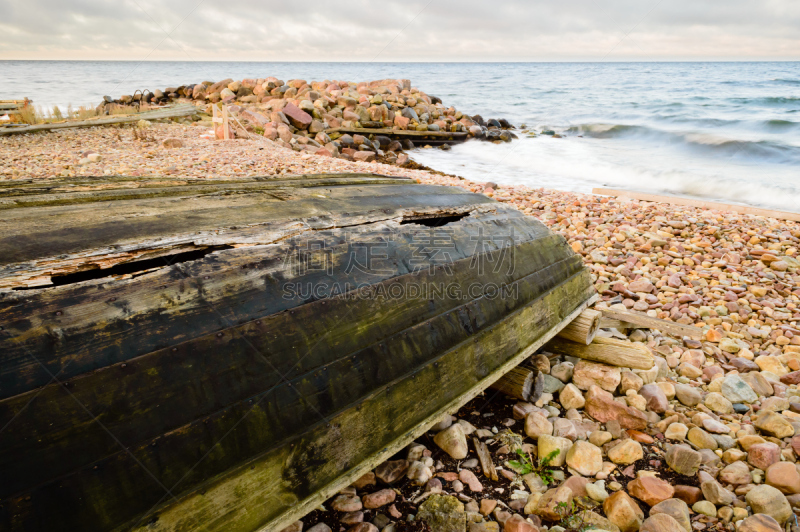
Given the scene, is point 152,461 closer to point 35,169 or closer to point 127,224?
point 127,224

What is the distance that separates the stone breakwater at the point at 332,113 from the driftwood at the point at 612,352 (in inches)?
397

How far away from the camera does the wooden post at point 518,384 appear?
9.03 feet

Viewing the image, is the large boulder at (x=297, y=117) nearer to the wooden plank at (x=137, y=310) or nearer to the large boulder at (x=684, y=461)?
the wooden plank at (x=137, y=310)

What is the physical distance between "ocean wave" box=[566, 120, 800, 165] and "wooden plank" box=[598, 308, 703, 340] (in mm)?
13273

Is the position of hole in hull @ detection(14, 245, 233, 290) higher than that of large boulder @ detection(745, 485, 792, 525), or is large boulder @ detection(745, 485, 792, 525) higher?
hole in hull @ detection(14, 245, 233, 290)

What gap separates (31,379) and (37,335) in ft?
0.43

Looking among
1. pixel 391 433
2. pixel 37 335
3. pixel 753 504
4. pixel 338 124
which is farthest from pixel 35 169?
pixel 338 124

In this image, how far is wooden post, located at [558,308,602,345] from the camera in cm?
315

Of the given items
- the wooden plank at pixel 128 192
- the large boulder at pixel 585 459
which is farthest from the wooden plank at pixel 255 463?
the wooden plank at pixel 128 192

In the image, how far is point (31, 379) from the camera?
1208 millimetres

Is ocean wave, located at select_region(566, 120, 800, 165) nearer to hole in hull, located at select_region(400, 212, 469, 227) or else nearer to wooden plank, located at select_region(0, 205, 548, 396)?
hole in hull, located at select_region(400, 212, 469, 227)

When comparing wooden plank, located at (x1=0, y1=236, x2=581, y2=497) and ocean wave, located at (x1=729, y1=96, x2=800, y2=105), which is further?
ocean wave, located at (x1=729, y1=96, x2=800, y2=105)

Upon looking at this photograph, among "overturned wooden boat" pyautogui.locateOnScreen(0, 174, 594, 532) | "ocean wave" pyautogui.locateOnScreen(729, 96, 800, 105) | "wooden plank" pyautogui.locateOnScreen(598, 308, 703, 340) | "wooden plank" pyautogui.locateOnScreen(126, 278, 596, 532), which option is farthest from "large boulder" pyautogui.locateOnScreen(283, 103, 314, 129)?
"ocean wave" pyautogui.locateOnScreen(729, 96, 800, 105)

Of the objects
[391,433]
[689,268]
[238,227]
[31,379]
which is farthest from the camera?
[689,268]
